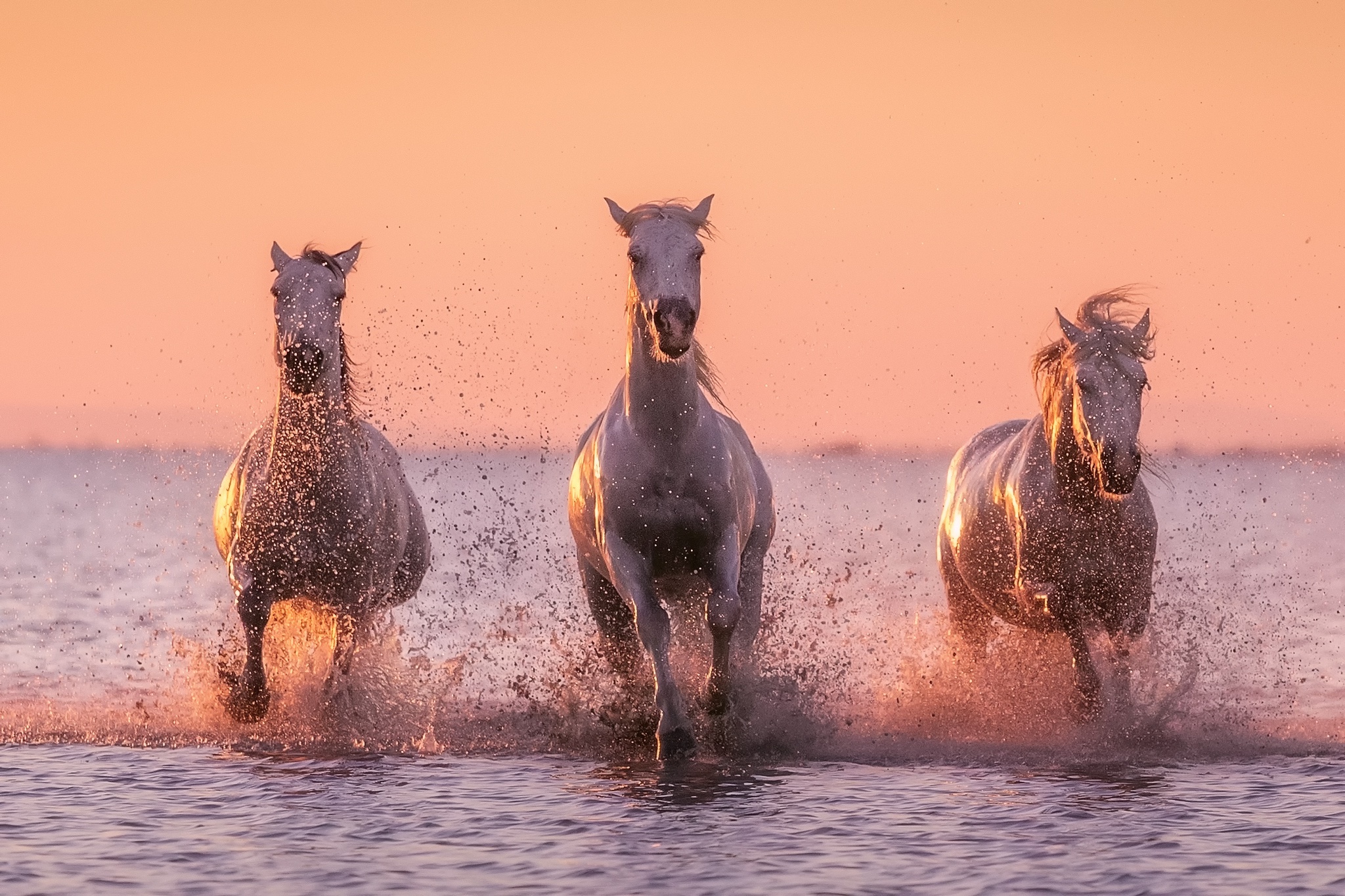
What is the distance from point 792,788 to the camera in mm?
7441

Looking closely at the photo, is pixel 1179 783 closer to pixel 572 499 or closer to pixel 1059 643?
pixel 1059 643

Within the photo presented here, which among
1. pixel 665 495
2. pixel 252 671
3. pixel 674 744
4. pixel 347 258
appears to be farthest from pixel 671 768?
pixel 347 258

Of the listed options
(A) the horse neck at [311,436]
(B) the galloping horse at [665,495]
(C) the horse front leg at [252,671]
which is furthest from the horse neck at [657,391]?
(C) the horse front leg at [252,671]

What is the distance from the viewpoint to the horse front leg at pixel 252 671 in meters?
8.77

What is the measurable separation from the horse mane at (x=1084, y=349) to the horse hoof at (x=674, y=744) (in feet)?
8.50

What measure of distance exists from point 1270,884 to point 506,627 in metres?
9.47

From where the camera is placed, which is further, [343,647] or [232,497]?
[343,647]

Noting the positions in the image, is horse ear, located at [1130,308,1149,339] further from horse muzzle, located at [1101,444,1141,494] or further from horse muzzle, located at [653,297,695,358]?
horse muzzle, located at [653,297,695,358]

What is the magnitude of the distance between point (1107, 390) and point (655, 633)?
2.56 m

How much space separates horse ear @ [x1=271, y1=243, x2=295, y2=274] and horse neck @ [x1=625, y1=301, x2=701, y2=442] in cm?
191

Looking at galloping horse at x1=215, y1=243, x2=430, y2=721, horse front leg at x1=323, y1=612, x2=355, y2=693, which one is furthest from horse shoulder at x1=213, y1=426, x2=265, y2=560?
horse front leg at x1=323, y1=612, x2=355, y2=693

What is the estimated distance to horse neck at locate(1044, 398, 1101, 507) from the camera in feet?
28.3

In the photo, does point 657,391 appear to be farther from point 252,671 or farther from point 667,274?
point 252,671

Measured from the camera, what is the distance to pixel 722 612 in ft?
26.6
